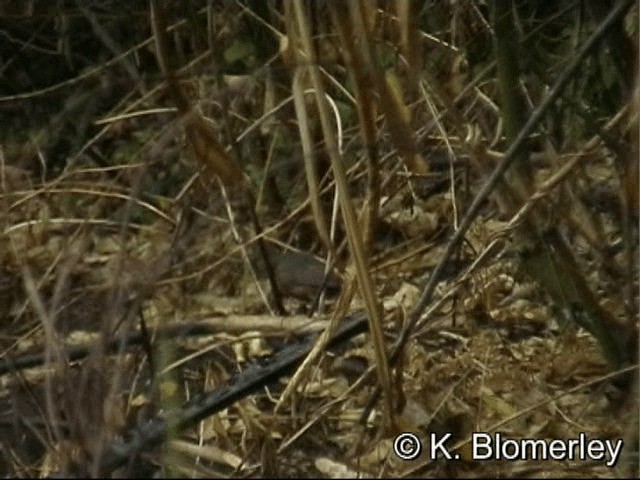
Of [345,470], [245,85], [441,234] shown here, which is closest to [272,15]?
[441,234]

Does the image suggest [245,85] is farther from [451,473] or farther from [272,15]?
[272,15]

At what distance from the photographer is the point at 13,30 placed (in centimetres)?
517

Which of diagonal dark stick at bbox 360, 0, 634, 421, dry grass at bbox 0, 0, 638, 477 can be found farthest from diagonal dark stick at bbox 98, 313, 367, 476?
diagonal dark stick at bbox 360, 0, 634, 421

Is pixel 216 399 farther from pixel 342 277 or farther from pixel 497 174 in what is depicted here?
pixel 497 174

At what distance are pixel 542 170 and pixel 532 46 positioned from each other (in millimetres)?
566

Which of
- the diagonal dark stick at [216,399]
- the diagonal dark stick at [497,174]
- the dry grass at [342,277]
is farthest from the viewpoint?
the diagonal dark stick at [497,174]
